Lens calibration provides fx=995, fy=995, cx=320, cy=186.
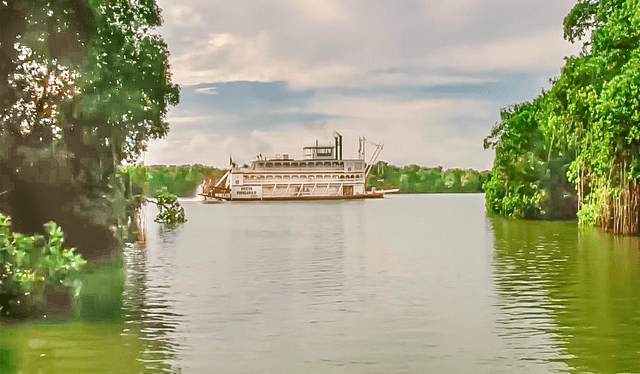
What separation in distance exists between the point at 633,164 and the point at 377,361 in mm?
21186

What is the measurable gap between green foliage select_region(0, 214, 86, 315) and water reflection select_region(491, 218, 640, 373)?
23.9 feet

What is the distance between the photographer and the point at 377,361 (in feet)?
41.5

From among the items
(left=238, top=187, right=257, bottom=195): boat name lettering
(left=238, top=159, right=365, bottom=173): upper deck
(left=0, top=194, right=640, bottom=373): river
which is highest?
(left=238, top=159, right=365, bottom=173): upper deck

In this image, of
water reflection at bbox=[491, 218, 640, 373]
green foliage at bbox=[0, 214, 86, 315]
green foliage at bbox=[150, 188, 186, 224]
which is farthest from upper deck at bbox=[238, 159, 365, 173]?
green foliage at bbox=[0, 214, 86, 315]

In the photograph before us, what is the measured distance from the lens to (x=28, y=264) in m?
16.0

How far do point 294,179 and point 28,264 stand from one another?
111515 millimetres

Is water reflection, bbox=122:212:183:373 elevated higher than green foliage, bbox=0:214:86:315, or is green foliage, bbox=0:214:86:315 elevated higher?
green foliage, bbox=0:214:86:315

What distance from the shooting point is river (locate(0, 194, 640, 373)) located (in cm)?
1268

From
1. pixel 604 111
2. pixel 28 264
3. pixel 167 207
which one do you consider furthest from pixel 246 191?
pixel 28 264

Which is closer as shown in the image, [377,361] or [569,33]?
[377,361]

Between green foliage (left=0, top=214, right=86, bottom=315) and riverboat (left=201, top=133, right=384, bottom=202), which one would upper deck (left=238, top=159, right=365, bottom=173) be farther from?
green foliage (left=0, top=214, right=86, bottom=315)

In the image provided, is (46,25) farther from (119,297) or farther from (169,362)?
(169,362)

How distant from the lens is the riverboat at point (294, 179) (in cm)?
12619

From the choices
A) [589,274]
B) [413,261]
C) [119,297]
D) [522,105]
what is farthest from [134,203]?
[522,105]
